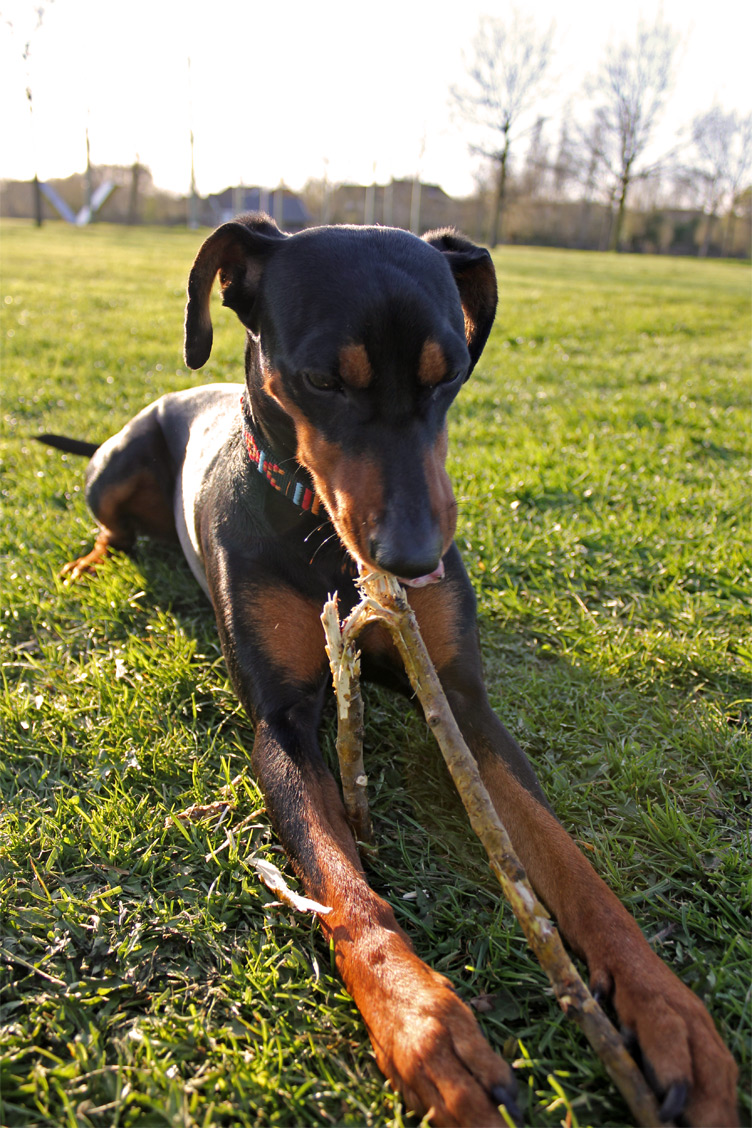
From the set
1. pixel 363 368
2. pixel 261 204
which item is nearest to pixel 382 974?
pixel 363 368

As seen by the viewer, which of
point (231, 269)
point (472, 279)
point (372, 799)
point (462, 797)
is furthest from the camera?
point (472, 279)

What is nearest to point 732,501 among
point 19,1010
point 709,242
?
point 19,1010

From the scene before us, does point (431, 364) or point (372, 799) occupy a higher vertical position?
point (431, 364)

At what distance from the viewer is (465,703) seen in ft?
7.68

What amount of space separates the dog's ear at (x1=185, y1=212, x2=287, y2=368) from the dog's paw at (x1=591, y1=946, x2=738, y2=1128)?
7.12 ft

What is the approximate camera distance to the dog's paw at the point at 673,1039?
1387 mm

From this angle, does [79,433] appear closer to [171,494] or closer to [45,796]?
[171,494]

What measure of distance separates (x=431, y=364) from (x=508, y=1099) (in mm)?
1684

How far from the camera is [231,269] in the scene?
267 centimetres

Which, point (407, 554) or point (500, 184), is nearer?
point (407, 554)

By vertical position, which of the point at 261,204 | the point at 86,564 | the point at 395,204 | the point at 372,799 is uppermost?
the point at 261,204

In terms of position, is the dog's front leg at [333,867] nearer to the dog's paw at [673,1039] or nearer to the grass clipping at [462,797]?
the grass clipping at [462,797]

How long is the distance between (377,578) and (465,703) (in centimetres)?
63

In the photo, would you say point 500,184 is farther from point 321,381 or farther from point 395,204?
point 321,381
